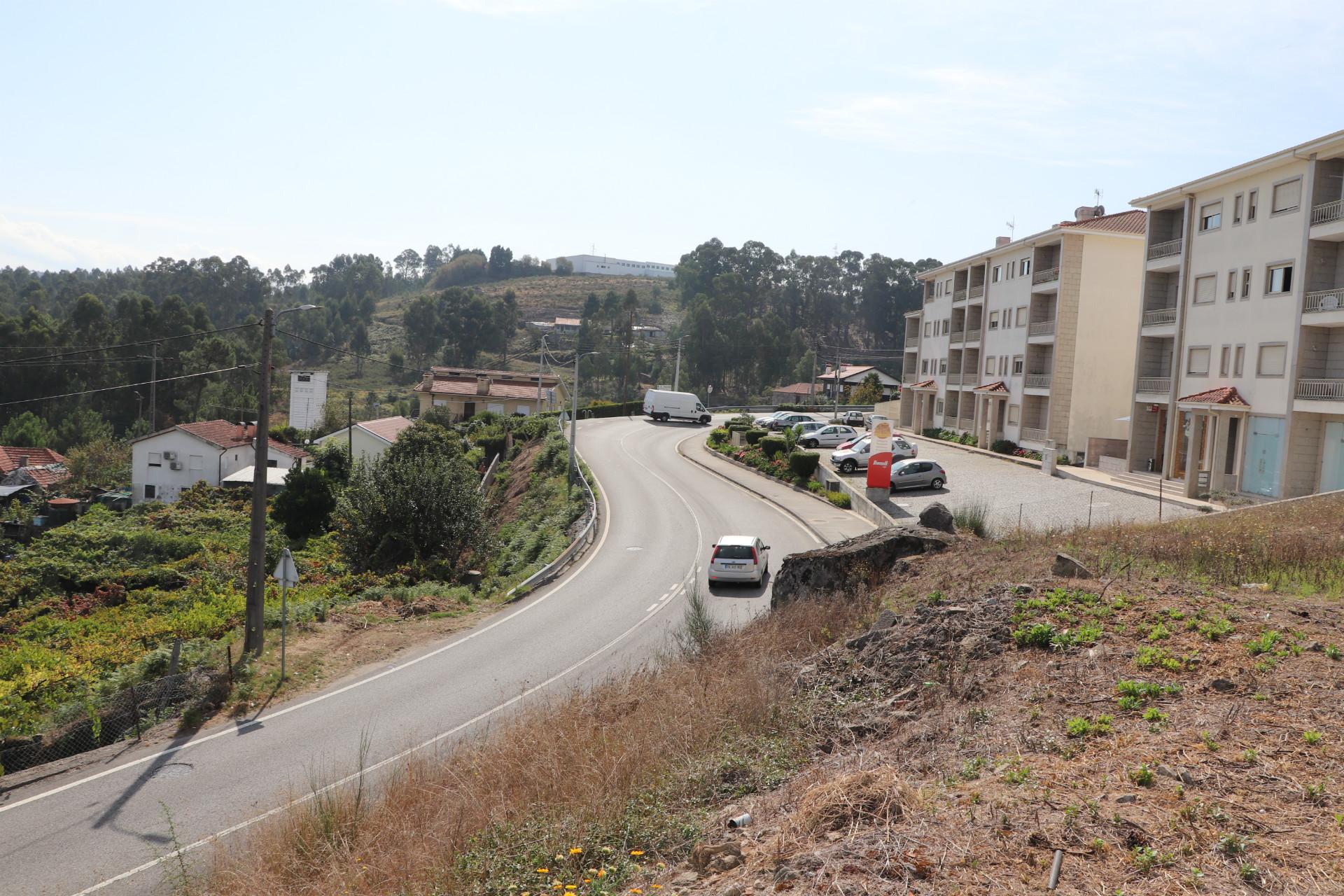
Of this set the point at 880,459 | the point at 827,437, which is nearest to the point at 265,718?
the point at 880,459

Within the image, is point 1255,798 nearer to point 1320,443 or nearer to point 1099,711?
point 1099,711

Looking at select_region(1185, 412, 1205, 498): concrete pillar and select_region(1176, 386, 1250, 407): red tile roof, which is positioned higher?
select_region(1176, 386, 1250, 407): red tile roof

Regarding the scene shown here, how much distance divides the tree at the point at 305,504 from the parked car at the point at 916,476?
2958 centimetres

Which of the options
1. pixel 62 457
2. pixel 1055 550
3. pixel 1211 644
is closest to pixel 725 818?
pixel 1211 644

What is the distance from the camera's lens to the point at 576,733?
1071 cm

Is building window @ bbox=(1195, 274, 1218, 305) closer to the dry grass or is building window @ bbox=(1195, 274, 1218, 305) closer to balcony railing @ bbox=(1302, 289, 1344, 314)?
balcony railing @ bbox=(1302, 289, 1344, 314)

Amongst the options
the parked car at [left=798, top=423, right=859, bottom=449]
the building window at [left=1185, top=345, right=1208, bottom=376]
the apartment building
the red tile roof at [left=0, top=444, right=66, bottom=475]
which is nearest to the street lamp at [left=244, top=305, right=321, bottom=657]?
the apartment building

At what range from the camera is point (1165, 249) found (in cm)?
4212

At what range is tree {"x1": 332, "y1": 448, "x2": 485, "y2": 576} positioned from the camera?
1328 inches

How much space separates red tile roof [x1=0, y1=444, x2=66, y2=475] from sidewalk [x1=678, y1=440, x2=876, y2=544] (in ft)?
162

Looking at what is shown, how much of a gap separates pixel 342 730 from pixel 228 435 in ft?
191

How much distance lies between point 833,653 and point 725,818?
5.00 metres

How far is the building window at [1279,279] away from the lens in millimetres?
34094

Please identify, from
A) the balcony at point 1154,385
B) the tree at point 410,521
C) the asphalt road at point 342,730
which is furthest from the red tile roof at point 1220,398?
the tree at point 410,521
